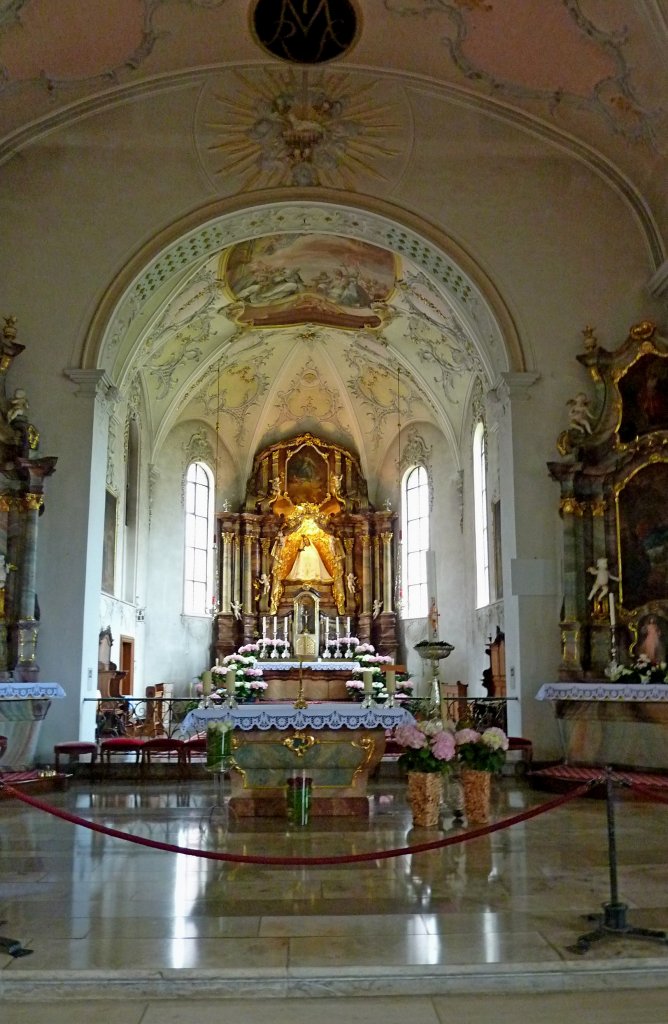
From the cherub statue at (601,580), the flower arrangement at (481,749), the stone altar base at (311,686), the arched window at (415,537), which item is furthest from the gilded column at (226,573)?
the flower arrangement at (481,749)

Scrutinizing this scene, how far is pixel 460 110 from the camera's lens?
14.1 meters

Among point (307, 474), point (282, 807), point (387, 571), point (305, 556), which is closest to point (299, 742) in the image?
point (282, 807)

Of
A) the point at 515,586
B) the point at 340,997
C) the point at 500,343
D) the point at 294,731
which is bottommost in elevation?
the point at 340,997

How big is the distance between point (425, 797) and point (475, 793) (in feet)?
1.92

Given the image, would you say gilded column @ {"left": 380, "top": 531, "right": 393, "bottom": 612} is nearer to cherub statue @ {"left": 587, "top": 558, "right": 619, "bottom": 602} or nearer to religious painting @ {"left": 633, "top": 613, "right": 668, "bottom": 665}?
cherub statue @ {"left": 587, "top": 558, "right": 619, "bottom": 602}

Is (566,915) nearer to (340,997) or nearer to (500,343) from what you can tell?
(340,997)

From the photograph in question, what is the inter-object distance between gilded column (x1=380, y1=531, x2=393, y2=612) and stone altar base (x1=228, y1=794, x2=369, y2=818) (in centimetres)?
1432

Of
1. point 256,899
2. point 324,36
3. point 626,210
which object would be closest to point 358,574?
point 626,210

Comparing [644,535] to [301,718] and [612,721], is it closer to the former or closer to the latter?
Result: [612,721]

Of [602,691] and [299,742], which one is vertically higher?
[602,691]

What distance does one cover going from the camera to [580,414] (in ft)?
43.1

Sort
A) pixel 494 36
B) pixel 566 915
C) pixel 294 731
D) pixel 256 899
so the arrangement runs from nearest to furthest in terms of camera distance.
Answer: pixel 566 915 < pixel 256 899 < pixel 294 731 < pixel 494 36

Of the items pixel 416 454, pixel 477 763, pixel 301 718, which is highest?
pixel 416 454

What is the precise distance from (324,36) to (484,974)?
12408 millimetres
